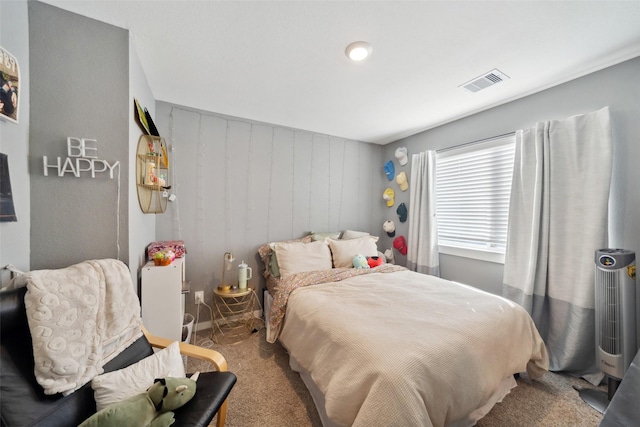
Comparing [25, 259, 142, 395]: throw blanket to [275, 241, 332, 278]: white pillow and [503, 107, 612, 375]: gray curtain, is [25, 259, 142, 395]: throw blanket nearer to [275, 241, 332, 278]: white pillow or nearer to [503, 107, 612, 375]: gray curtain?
[275, 241, 332, 278]: white pillow

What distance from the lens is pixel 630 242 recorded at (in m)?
1.72

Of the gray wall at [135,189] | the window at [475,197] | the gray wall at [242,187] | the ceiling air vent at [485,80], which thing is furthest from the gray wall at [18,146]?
the window at [475,197]

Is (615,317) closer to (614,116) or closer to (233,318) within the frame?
(614,116)

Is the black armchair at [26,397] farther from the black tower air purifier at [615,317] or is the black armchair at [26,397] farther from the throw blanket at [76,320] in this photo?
the black tower air purifier at [615,317]

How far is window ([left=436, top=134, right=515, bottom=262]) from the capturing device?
8.00ft

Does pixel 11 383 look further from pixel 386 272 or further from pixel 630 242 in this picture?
pixel 630 242

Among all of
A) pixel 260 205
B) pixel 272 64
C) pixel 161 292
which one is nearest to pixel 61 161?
pixel 161 292

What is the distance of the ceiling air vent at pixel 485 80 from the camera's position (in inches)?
75.4

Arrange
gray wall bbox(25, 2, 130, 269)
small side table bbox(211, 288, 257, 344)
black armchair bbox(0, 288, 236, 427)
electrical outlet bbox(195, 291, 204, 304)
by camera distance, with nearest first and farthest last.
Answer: black armchair bbox(0, 288, 236, 427) < gray wall bbox(25, 2, 130, 269) < small side table bbox(211, 288, 257, 344) < electrical outlet bbox(195, 291, 204, 304)

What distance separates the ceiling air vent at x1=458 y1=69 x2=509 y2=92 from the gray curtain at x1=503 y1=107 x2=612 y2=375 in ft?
1.87

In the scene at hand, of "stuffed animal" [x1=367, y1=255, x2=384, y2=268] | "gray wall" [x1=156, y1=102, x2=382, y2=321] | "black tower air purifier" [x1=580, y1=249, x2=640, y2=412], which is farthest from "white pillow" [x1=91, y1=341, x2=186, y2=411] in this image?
"black tower air purifier" [x1=580, y1=249, x2=640, y2=412]

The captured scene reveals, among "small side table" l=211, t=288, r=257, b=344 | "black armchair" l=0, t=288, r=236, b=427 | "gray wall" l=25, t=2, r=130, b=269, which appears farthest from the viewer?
"small side table" l=211, t=288, r=257, b=344

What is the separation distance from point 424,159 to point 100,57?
3200mm

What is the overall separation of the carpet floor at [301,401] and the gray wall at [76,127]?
4.13ft
